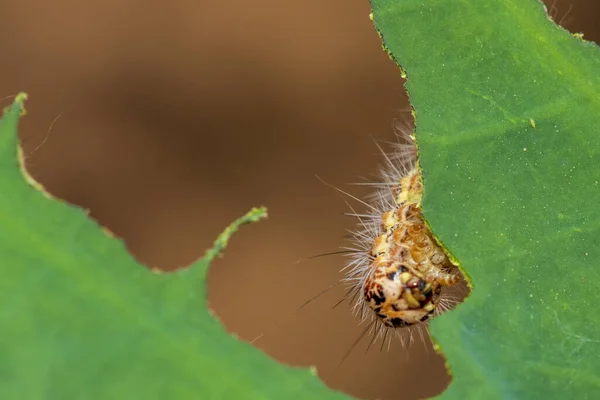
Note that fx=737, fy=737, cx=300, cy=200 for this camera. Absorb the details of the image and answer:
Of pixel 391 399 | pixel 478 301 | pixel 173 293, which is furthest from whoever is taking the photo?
pixel 391 399

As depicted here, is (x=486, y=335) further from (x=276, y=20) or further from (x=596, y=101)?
(x=276, y=20)

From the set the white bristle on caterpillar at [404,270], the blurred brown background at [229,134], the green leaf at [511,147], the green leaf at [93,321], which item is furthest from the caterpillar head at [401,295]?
the blurred brown background at [229,134]

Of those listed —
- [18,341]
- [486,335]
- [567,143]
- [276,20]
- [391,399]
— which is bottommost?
[391,399]

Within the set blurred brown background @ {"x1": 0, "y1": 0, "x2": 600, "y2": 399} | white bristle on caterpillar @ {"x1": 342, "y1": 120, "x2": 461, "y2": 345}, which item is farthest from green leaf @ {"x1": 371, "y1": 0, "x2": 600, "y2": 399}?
blurred brown background @ {"x1": 0, "y1": 0, "x2": 600, "y2": 399}

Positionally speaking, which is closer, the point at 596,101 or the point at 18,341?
the point at 18,341

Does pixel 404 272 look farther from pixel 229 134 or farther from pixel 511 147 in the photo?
pixel 229 134

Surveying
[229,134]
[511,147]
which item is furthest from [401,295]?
[229,134]

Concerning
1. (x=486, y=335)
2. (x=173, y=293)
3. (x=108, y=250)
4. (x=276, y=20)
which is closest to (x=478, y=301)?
(x=486, y=335)

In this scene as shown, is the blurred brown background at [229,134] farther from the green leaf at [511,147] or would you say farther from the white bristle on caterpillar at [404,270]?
the green leaf at [511,147]
